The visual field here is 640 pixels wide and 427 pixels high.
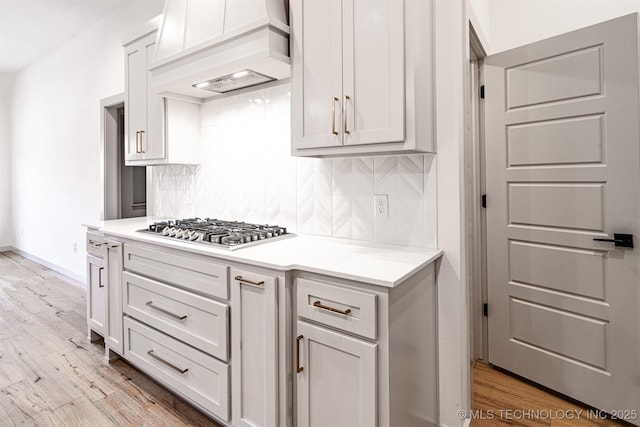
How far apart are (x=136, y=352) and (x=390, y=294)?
184cm

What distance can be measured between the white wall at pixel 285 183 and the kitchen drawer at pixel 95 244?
627 mm

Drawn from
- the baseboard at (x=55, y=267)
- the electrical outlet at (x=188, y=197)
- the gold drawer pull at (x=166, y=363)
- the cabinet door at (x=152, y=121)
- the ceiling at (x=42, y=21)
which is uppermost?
the ceiling at (x=42, y=21)

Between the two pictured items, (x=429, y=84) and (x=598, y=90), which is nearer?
(x=429, y=84)

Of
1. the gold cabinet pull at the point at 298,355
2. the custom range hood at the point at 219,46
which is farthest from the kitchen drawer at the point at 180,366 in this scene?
the custom range hood at the point at 219,46

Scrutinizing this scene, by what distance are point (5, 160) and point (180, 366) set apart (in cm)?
678

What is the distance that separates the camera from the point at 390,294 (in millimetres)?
1289

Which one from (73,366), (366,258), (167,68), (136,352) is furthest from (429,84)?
(73,366)

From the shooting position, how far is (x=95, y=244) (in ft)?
8.89

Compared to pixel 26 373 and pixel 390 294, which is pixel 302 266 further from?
pixel 26 373

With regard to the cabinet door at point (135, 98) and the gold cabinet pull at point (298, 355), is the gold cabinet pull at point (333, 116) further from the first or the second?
the cabinet door at point (135, 98)

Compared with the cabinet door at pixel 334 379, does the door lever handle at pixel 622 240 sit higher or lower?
higher

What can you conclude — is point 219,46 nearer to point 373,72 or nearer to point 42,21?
point 373,72

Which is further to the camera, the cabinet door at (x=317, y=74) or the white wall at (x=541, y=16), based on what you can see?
the white wall at (x=541, y=16)

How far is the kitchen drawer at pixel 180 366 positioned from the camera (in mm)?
1778
